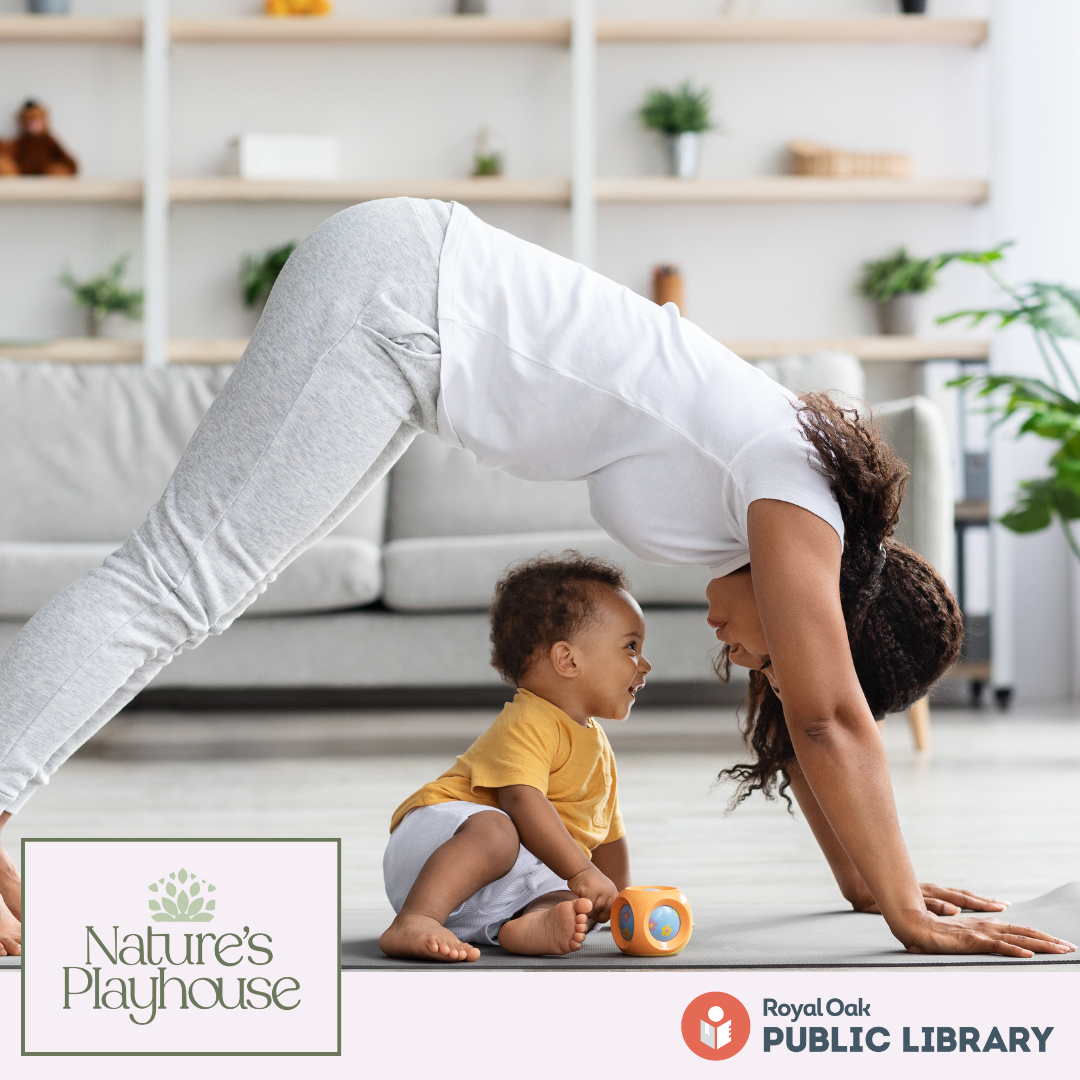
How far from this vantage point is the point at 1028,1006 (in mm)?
876

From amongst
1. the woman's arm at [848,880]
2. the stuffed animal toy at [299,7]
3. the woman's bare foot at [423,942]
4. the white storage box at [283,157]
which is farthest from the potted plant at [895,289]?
the woman's bare foot at [423,942]

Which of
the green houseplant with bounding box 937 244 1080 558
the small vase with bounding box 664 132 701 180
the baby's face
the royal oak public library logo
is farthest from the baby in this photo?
the small vase with bounding box 664 132 701 180

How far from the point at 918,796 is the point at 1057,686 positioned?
1.94 m

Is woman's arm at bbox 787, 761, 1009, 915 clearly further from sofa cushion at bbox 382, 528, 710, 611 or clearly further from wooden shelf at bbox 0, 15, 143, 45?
wooden shelf at bbox 0, 15, 143, 45

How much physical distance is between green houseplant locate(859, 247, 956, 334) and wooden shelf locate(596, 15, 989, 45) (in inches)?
25.7

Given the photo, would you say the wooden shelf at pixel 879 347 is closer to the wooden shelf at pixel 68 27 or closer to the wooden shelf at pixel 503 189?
the wooden shelf at pixel 503 189

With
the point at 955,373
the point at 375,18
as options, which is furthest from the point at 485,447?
the point at 375,18

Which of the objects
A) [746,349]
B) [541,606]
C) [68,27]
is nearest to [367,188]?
[68,27]

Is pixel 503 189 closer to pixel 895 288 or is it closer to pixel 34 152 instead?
pixel 895 288

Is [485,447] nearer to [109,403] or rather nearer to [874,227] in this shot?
[109,403]

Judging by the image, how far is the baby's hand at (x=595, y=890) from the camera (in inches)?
41.8

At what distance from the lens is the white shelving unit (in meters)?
3.65

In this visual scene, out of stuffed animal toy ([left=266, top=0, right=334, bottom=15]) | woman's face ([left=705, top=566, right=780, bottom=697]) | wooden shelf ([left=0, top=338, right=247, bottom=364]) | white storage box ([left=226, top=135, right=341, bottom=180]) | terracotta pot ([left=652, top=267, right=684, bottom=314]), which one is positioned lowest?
woman's face ([left=705, top=566, right=780, bottom=697])

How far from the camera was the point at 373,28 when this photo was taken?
148 inches
